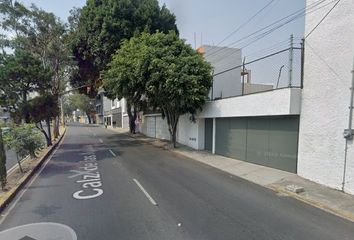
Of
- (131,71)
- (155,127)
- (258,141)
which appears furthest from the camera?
(155,127)

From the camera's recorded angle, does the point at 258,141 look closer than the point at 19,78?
Yes

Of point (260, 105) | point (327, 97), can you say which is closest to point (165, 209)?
point (327, 97)

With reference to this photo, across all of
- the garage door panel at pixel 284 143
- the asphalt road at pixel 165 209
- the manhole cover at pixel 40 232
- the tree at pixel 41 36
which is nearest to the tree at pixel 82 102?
the tree at pixel 41 36

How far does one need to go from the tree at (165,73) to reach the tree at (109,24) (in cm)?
464

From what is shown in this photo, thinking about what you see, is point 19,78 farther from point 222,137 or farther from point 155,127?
point 155,127

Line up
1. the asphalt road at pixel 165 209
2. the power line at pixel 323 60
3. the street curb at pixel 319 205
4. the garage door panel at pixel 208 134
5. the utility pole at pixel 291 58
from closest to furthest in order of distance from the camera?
the asphalt road at pixel 165 209 → the street curb at pixel 319 205 → the power line at pixel 323 60 → the utility pole at pixel 291 58 → the garage door panel at pixel 208 134

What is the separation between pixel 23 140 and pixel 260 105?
916cm

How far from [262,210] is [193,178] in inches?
148

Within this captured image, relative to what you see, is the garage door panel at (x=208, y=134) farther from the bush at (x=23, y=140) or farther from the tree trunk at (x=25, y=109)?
the tree trunk at (x=25, y=109)

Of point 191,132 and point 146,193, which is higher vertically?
point 191,132

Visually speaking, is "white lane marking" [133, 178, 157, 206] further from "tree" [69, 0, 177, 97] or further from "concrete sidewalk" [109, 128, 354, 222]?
"tree" [69, 0, 177, 97]

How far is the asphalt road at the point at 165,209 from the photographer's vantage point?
540 cm

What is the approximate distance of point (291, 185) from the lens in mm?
8875

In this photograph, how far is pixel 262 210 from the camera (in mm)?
6727
